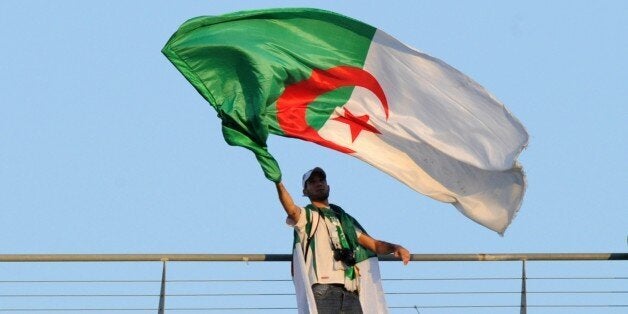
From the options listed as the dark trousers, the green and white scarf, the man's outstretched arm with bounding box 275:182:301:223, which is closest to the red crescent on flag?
the green and white scarf

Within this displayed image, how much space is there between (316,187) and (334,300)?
0.82 m

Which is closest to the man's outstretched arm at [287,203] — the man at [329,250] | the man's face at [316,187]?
the man at [329,250]

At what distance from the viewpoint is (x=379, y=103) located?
13.8m

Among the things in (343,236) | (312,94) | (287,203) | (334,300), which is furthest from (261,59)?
(334,300)

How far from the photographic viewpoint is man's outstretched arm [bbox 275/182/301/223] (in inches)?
484

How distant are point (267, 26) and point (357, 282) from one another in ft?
7.12

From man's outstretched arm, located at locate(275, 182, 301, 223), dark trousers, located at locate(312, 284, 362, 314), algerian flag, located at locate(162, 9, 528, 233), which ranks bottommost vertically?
dark trousers, located at locate(312, 284, 362, 314)

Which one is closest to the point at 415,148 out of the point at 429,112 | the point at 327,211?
the point at 429,112

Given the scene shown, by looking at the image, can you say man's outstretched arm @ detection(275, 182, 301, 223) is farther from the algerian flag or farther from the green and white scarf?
the algerian flag

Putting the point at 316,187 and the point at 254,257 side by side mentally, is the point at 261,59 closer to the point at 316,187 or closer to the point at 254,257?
the point at 316,187

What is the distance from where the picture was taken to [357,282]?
12.5m

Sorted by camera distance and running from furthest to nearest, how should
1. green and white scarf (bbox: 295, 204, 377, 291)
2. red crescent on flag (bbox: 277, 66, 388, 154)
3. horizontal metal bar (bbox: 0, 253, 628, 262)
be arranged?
red crescent on flag (bbox: 277, 66, 388, 154) → horizontal metal bar (bbox: 0, 253, 628, 262) → green and white scarf (bbox: 295, 204, 377, 291)

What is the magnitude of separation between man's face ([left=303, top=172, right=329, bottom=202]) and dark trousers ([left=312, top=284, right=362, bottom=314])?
0.67m

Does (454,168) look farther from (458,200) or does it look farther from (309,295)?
(309,295)
